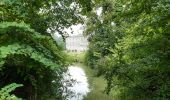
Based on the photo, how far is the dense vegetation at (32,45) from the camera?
604cm

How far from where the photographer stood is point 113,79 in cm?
1256

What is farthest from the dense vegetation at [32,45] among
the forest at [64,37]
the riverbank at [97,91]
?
the riverbank at [97,91]

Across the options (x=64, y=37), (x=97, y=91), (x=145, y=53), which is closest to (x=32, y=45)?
(x=64, y=37)

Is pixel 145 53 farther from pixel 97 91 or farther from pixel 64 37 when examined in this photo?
pixel 97 91

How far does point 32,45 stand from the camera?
21.9ft

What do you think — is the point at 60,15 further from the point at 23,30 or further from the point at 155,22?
the point at 23,30

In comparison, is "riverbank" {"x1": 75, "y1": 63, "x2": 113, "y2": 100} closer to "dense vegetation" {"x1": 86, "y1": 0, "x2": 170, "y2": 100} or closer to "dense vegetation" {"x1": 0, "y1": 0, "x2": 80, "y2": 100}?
"dense vegetation" {"x1": 0, "y1": 0, "x2": 80, "y2": 100}

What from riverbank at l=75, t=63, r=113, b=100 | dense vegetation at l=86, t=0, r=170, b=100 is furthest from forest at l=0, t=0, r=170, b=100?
riverbank at l=75, t=63, r=113, b=100

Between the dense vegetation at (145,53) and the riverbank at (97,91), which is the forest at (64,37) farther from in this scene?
the riverbank at (97,91)

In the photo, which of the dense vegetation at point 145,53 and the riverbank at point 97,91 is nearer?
the dense vegetation at point 145,53

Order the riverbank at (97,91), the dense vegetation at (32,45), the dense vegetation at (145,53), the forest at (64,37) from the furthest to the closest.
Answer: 1. the riverbank at (97,91)
2. the dense vegetation at (145,53)
3. the forest at (64,37)
4. the dense vegetation at (32,45)

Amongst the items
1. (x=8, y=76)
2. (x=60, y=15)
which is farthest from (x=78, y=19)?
(x=8, y=76)

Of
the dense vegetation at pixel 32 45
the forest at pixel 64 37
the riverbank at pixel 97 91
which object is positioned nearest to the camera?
the dense vegetation at pixel 32 45

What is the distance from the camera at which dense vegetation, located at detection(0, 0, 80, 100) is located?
19.8 feet
